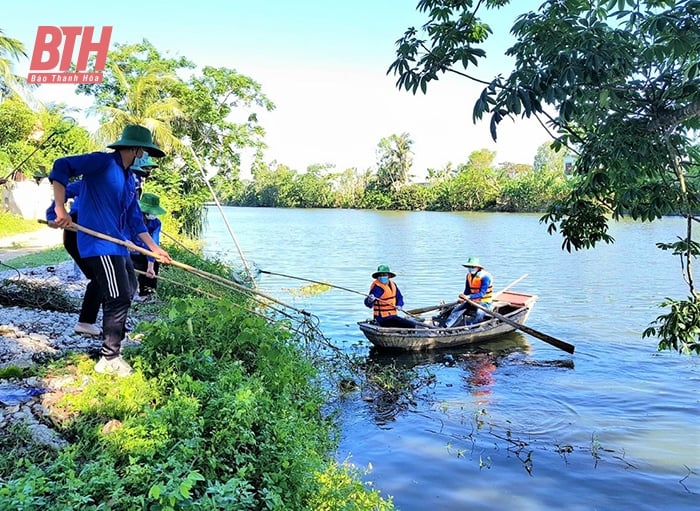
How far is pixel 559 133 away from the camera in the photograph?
429 cm

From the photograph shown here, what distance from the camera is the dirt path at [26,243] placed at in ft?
52.3

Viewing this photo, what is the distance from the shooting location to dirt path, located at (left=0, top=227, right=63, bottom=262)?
52.3 feet

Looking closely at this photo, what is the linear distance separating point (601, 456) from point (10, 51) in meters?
21.2

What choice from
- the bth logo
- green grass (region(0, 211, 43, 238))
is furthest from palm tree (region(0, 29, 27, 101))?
green grass (region(0, 211, 43, 238))

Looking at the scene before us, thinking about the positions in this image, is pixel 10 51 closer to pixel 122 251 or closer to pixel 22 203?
pixel 22 203

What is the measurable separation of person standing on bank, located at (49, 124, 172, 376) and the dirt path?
11.7m

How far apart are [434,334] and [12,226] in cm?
2046

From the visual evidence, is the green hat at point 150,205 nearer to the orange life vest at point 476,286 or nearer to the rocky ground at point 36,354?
the rocky ground at point 36,354

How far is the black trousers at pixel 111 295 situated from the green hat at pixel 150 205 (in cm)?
346

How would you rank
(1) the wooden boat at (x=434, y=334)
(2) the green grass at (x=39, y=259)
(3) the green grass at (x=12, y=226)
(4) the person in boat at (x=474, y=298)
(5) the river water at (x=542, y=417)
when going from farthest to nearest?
(3) the green grass at (x=12, y=226), (2) the green grass at (x=39, y=259), (4) the person in boat at (x=474, y=298), (1) the wooden boat at (x=434, y=334), (5) the river water at (x=542, y=417)

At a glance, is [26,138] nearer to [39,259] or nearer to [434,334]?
[39,259]

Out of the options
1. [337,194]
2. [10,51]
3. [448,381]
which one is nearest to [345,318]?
[448,381]

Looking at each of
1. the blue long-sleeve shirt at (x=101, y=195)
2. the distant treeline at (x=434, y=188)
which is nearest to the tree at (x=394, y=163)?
the distant treeline at (x=434, y=188)

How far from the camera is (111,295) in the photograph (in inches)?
176
